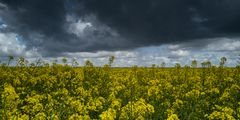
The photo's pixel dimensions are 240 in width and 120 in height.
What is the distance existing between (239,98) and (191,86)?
2950 mm

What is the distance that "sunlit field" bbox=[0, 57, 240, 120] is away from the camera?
1009 cm

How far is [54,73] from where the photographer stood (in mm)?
22641

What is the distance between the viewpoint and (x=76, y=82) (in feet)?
63.0

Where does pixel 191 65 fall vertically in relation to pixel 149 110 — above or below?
above

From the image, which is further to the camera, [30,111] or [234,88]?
[234,88]

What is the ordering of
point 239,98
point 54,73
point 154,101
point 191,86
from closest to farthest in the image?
point 154,101 < point 239,98 < point 191,86 < point 54,73

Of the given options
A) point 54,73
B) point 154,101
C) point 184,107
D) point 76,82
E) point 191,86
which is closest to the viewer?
point 184,107

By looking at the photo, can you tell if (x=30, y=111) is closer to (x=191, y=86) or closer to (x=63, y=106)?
(x=63, y=106)

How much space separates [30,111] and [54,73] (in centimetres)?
1157

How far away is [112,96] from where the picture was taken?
13.2m

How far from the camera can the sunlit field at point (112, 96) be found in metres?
10.1

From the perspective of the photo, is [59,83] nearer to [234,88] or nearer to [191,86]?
[191,86]

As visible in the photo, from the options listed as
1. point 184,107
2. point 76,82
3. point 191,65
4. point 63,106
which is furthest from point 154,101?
point 191,65

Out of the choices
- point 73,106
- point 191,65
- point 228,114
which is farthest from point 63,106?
point 191,65
